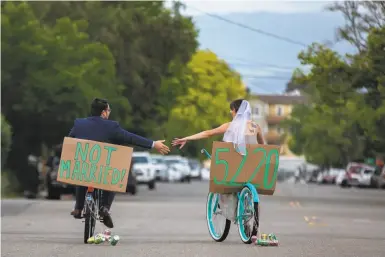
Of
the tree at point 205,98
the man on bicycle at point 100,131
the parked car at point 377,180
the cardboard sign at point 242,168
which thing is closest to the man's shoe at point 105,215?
the man on bicycle at point 100,131

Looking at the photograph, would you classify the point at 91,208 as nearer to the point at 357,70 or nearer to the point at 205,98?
the point at 357,70

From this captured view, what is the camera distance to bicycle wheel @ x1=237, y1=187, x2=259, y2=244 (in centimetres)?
1645

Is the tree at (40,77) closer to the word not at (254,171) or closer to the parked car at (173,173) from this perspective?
the word not at (254,171)

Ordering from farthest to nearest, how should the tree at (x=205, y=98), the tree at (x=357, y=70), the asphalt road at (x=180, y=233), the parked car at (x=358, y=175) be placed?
1. the tree at (x=205, y=98)
2. the parked car at (x=358, y=175)
3. the tree at (x=357, y=70)
4. the asphalt road at (x=180, y=233)

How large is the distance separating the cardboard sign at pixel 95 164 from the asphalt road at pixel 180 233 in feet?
2.75

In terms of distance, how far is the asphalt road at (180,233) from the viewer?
15664 millimetres

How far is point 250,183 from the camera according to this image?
55.8 feet

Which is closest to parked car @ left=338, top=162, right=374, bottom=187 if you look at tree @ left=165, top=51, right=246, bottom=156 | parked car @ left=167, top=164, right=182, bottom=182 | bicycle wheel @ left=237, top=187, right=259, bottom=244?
parked car @ left=167, top=164, right=182, bottom=182

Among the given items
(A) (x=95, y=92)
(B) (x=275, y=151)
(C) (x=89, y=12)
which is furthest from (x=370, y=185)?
(B) (x=275, y=151)

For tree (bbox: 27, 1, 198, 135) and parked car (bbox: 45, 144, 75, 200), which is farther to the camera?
tree (bbox: 27, 1, 198, 135)

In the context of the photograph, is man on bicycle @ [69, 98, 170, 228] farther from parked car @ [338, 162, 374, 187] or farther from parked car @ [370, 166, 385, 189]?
parked car @ [338, 162, 374, 187]

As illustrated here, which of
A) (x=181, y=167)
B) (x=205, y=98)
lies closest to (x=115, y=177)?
(x=181, y=167)

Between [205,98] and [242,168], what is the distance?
95.6 meters

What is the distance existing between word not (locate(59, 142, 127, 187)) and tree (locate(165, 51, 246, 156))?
8463 cm
